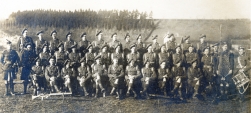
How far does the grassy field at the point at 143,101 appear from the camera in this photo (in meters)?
5.24

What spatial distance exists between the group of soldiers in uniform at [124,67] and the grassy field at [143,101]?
10 centimetres

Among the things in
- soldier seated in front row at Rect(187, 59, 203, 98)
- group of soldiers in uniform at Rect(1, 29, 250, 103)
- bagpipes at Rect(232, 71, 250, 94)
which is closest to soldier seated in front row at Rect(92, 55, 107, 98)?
group of soldiers in uniform at Rect(1, 29, 250, 103)

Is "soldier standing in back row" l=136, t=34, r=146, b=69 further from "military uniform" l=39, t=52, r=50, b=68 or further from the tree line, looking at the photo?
"military uniform" l=39, t=52, r=50, b=68

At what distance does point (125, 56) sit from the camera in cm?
A: 551

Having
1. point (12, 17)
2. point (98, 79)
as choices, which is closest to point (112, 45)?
point (98, 79)

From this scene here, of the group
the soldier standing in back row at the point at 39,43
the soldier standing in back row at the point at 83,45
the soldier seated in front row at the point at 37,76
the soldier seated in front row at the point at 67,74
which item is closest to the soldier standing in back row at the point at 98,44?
the soldier standing in back row at the point at 83,45

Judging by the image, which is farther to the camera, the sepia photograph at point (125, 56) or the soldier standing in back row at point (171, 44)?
the soldier standing in back row at point (171, 44)

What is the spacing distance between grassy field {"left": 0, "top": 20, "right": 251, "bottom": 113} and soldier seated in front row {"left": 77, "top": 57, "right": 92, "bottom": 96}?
0.20m

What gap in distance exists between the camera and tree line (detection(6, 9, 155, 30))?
5216mm

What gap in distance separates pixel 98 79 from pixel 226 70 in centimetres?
226

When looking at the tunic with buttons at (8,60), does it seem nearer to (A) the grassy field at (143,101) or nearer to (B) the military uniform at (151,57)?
(A) the grassy field at (143,101)

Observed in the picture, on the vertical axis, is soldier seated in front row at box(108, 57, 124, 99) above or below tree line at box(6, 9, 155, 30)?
below

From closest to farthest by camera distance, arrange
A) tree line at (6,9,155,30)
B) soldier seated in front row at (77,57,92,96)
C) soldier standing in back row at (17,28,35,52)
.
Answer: tree line at (6,9,155,30) < soldier standing in back row at (17,28,35,52) < soldier seated in front row at (77,57,92,96)

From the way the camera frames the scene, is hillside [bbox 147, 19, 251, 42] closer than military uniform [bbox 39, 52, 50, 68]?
Yes
